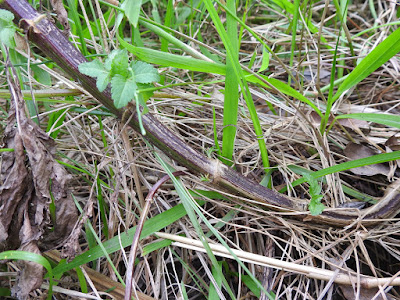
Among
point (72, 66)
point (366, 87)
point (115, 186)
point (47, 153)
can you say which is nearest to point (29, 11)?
point (72, 66)

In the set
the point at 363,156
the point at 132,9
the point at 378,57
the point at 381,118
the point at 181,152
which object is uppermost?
the point at 132,9

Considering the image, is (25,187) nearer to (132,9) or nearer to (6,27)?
(6,27)

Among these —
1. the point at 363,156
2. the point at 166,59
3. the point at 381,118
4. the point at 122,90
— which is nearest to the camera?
the point at 122,90

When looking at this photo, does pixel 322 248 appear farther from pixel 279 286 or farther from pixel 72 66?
pixel 72 66

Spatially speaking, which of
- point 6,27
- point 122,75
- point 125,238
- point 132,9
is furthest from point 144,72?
point 125,238

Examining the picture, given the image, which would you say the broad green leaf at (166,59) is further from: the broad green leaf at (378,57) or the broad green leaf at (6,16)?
the broad green leaf at (378,57)

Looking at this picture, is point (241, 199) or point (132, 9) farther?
point (241, 199)

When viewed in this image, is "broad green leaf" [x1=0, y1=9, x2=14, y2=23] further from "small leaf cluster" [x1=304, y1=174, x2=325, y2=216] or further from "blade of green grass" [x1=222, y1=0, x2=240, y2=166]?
"small leaf cluster" [x1=304, y1=174, x2=325, y2=216]

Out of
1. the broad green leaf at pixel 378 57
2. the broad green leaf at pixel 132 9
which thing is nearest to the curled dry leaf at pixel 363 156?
the broad green leaf at pixel 378 57
